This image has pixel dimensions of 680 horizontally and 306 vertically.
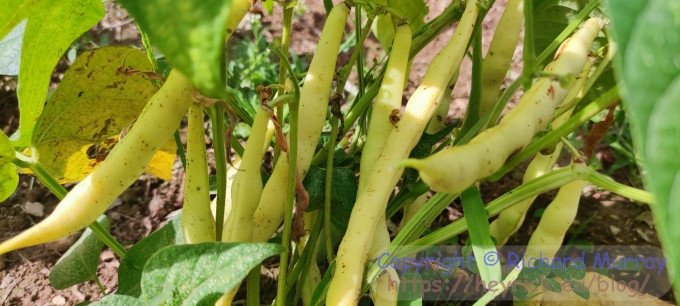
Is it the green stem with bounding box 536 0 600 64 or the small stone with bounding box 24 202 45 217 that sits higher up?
the green stem with bounding box 536 0 600 64

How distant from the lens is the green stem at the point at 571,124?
0.53 metres

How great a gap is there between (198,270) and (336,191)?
0.27 m

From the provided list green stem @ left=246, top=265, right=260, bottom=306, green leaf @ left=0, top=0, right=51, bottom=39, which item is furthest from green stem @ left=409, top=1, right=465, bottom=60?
green leaf @ left=0, top=0, right=51, bottom=39

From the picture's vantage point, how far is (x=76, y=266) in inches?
34.5

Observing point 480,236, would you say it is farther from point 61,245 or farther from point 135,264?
point 61,245

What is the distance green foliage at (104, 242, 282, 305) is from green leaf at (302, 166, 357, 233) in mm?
222

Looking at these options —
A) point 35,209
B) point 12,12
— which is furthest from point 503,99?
point 35,209

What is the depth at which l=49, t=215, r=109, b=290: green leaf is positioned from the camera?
87 centimetres

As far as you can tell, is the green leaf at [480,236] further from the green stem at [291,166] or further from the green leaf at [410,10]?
the green leaf at [410,10]

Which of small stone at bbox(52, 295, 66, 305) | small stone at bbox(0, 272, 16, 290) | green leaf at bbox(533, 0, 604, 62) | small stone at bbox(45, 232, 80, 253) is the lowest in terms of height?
small stone at bbox(52, 295, 66, 305)

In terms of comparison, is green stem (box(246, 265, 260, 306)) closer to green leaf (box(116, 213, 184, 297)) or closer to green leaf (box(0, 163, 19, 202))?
green leaf (box(116, 213, 184, 297))

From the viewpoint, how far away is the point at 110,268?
3.80 ft

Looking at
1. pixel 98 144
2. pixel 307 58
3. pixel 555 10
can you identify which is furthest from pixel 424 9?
pixel 307 58

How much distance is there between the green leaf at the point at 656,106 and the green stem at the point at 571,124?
0.15 m
